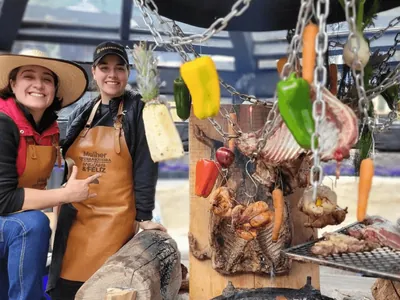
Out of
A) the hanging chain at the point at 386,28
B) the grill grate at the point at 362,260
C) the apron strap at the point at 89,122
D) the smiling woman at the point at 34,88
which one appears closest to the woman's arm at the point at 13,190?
the smiling woman at the point at 34,88

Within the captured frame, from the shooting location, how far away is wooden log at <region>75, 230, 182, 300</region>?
7.22ft

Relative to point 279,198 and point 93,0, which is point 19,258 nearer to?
point 279,198

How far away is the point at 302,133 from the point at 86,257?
1828mm

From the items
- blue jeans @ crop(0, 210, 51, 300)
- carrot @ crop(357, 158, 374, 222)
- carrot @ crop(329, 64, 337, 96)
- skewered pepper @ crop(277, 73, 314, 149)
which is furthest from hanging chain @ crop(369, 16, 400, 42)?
blue jeans @ crop(0, 210, 51, 300)

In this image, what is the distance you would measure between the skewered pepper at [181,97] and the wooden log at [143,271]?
Result: 826 millimetres

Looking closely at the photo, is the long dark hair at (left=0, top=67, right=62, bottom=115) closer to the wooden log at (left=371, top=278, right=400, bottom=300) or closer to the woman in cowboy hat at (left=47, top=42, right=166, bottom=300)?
the woman in cowboy hat at (left=47, top=42, right=166, bottom=300)

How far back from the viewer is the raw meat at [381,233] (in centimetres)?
222

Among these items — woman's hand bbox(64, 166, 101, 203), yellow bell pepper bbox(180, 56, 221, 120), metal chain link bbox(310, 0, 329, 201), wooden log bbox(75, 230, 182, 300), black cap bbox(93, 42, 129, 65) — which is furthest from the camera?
black cap bbox(93, 42, 129, 65)

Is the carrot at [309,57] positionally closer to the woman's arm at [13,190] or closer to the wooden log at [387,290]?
the woman's arm at [13,190]

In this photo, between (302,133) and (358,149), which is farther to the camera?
(358,149)

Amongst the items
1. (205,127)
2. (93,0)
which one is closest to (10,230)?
(205,127)

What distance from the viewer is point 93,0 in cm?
456

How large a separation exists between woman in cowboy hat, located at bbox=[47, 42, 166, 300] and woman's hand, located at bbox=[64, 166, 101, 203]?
157 mm

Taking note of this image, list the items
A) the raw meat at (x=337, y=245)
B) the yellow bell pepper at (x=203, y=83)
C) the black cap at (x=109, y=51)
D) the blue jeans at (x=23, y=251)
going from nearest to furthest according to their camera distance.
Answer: the yellow bell pepper at (x=203, y=83) < the raw meat at (x=337, y=245) < the blue jeans at (x=23, y=251) < the black cap at (x=109, y=51)
